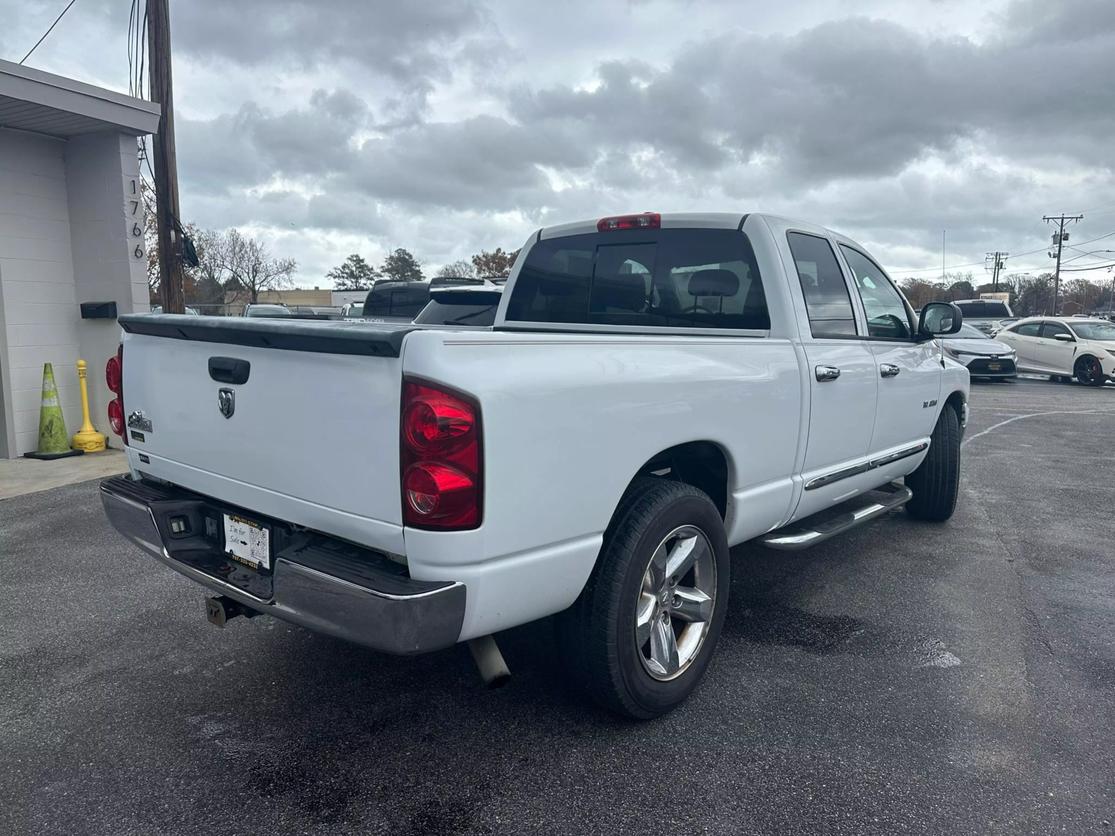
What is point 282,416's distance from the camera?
2.58 m

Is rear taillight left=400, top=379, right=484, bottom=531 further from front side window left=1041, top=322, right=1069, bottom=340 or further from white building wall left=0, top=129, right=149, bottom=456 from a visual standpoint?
front side window left=1041, top=322, right=1069, bottom=340

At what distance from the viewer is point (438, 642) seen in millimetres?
2277

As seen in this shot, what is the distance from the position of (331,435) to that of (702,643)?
1707 millimetres

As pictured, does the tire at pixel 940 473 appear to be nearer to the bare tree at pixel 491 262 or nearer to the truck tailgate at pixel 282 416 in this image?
the truck tailgate at pixel 282 416

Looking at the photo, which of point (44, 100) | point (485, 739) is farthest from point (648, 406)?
point (44, 100)

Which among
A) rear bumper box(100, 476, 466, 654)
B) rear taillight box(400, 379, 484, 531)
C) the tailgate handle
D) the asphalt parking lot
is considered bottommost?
the asphalt parking lot

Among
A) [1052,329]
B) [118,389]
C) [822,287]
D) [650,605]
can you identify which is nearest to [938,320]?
[822,287]

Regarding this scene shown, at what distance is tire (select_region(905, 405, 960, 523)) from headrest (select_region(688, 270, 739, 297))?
2.51 m

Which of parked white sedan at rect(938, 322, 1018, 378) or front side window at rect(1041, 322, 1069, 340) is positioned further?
front side window at rect(1041, 322, 1069, 340)

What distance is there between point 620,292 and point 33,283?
24.2ft

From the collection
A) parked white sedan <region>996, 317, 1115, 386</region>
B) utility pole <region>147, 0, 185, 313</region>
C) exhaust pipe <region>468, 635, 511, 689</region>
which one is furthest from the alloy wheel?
parked white sedan <region>996, 317, 1115, 386</region>

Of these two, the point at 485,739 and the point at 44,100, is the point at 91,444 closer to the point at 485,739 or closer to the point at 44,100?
the point at 44,100

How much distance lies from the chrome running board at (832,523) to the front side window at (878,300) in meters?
0.98

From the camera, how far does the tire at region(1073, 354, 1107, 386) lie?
60.6 feet
